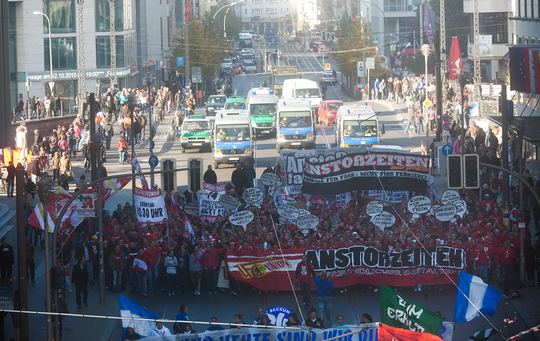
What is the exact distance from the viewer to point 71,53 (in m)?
84.5

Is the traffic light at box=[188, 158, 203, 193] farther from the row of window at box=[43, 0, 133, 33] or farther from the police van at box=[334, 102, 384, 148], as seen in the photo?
the row of window at box=[43, 0, 133, 33]

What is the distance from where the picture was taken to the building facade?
264 ft

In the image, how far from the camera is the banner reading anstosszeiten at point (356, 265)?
29484 mm

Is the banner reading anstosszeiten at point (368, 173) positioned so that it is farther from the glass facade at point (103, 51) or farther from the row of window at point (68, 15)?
the glass facade at point (103, 51)

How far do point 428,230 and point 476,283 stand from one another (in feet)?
30.9

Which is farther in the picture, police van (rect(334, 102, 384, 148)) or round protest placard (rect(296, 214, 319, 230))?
police van (rect(334, 102, 384, 148))

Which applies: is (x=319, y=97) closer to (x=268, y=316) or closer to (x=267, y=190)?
(x=267, y=190)

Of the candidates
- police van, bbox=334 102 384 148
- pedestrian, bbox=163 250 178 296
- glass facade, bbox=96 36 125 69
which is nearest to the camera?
pedestrian, bbox=163 250 178 296

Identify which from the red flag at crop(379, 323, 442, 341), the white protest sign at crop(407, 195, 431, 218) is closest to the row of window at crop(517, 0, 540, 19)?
the white protest sign at crop(407, 195, 431, 218)

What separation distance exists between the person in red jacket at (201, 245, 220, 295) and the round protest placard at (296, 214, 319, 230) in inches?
105

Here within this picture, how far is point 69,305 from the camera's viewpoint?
29547 mm

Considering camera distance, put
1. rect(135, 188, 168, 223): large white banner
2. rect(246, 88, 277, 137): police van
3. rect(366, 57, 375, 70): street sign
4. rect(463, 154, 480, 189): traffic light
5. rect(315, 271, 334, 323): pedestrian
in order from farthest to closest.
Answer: rect(366, 57, 375, 70): street sign
rect(246, 88, 277, 137): police van
rect(135, 188, 168, 223): large white banner
rect(463, 154, 480, 189): traffic light
rect(315, 271, 334, 323): pedestrian

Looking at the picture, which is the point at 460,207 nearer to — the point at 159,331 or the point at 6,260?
the point at 6,260

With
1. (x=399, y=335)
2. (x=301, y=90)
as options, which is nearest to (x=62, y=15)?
(x=301, y=90)
